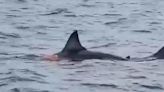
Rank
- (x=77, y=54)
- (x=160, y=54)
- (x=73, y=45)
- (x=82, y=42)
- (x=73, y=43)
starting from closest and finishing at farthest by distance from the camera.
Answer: (x=73, y=43)
(x=73, y=45)
(x=77, y=54)
(x=160, y=54)
(x=82, y=42)

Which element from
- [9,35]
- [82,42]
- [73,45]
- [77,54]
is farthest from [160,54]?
[9,35]

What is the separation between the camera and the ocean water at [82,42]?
12.4 metres

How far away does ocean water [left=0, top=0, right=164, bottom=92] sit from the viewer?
12422 mm

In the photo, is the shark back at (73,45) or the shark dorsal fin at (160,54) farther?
the shark dorsal fin at (160,54)

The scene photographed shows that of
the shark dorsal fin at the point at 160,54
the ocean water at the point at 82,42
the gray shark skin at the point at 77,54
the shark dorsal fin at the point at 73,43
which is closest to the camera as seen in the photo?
the ocean water at the point at 82,42

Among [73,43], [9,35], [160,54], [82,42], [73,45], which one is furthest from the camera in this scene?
[9,35]

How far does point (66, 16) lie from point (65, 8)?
219 centimetres

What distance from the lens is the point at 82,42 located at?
17.7 meters

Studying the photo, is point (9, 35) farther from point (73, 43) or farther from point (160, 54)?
point (160, 54)

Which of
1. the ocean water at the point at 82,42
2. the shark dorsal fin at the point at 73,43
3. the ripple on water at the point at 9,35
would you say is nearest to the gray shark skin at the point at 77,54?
the shark dorsal fin at the point at 73,43

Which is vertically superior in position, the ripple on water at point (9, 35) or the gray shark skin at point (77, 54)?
the ripple on water at point (9, 35)

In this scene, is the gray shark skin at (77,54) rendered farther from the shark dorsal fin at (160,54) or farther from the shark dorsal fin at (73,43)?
the shark dorsal fin at (160,54)

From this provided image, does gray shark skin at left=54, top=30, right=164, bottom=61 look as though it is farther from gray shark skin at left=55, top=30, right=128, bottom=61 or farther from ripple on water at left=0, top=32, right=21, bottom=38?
ripple on water at left=0, top=32, right=21, bottom=38

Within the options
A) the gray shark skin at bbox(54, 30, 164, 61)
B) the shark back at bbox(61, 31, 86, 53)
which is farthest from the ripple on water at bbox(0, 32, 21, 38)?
the shark back at bbox(61, 31, 86, 53)
